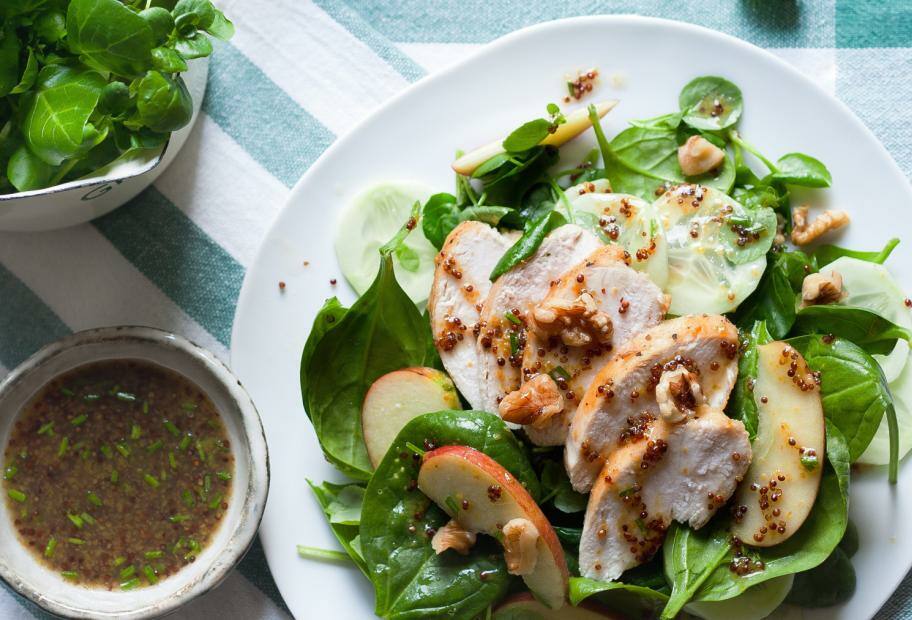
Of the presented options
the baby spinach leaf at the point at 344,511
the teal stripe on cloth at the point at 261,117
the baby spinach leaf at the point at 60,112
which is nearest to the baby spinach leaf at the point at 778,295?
the baby spinach leaf at the point at 344,511

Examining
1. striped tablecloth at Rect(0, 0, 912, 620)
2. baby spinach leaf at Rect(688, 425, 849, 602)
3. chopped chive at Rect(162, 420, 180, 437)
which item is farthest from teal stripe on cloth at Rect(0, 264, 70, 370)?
baby spinach leaf at Rect(688, 425, 849, 602)

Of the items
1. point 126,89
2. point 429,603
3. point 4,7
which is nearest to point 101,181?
point 126,89

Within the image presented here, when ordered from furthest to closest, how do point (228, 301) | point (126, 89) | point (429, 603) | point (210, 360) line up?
point (228, 301) → point (210, 360) → point (429, 603) → point (126, 89)

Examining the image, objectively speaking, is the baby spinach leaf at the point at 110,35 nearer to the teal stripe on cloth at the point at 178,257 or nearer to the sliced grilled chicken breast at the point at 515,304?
the teal stripe on cloth at the point at 178,257

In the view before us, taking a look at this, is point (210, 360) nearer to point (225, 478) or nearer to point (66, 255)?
point (225, 478)

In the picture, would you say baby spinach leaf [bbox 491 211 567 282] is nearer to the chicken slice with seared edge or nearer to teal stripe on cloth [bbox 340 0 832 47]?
the chicken slice with seared edge

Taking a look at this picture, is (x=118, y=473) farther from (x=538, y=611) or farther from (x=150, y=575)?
(x=538, y=611)
